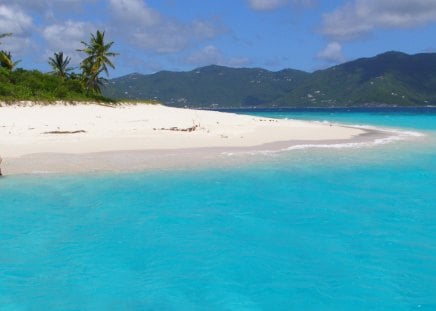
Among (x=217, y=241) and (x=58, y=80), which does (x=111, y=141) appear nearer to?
(x=217, y=241)

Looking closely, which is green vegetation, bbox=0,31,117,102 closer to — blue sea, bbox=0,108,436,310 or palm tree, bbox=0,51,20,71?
palm tree, bbox=0,51,20,71

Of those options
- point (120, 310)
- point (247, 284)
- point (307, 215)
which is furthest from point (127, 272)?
point (307, 215)

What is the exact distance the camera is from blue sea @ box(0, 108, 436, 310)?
781cm

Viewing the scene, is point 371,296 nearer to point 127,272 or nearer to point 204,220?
point 127,272

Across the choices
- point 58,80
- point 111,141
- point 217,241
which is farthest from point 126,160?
point 58,80

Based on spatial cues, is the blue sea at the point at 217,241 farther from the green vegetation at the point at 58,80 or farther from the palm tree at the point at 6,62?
the palm tree at the point at 6,62

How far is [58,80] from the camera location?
53.2 meters

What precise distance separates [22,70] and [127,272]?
5231 centimetres

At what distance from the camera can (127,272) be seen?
8781 mm

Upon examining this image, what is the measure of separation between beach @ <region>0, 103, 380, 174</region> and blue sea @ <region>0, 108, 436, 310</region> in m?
2.75

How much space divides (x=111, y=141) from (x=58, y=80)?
102 feet

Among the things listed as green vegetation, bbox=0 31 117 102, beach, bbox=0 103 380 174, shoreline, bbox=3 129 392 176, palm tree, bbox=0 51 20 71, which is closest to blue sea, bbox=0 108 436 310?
shoreline, bbox=3 129 392 176

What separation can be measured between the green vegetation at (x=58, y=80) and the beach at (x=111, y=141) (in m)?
3.70

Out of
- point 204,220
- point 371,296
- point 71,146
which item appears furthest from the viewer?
point 71,146
